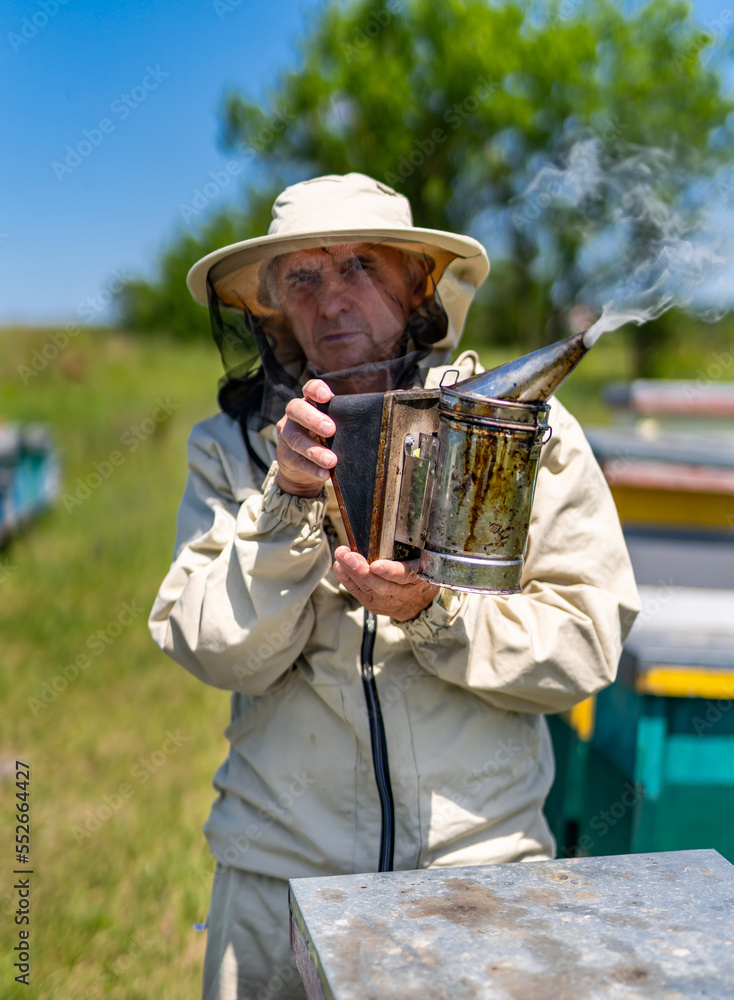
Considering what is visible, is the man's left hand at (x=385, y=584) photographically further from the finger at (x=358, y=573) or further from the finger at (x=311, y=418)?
the finger at (x=311, y=418)

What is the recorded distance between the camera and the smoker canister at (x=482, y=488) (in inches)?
46.6

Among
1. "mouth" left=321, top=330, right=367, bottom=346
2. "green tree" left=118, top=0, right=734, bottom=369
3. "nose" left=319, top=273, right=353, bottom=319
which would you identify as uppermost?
"green tree" left=118, top=0, right=734, bottom=369

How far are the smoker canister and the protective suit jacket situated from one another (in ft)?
0.66

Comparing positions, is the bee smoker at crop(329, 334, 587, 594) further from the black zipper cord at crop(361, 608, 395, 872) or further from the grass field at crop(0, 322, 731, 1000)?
the grass field at crop(0, 322, 731, 1000)

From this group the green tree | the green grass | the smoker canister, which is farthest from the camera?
the green tree

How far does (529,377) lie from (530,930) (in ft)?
2.30

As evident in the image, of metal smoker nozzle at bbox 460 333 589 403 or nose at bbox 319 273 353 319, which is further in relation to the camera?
nose at bbox 319 273 353 319

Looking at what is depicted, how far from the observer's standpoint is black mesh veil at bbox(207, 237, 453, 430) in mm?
1545

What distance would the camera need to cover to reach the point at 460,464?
120 cm

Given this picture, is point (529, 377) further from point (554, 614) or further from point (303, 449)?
point (554, 614)

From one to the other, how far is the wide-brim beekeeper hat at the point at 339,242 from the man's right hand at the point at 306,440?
0.31 m

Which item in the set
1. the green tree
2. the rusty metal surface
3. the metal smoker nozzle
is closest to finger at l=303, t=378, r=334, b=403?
the metal smoker nozzle

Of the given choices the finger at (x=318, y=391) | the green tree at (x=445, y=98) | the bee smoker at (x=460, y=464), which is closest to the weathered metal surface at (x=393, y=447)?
the bee smoker at (x=460, y=464)

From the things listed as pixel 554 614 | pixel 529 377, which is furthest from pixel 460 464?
pixel 554 614
